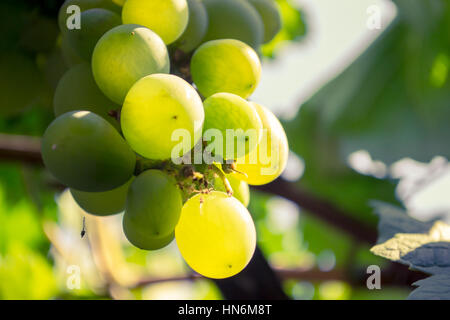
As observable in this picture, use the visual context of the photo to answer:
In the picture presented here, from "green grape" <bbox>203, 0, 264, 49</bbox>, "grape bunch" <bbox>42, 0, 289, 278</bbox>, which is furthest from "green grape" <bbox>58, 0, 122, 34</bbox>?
"green grape" <bbox>203, 0, 264, 49</bbox>

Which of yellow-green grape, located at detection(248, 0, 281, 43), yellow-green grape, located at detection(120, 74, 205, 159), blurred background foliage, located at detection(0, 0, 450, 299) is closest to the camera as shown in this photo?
yellow-green grape, located at detection(120, 74, 205, 159)

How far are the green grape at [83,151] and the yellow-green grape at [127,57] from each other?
5 centimetres

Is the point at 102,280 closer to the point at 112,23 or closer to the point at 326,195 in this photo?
the point at 326,195

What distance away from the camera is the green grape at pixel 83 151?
43cm

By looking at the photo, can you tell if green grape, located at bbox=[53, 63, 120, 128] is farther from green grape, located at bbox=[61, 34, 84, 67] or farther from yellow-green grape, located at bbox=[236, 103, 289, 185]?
yellow-green grape, located at bbox=[236, 103, 289, 185]

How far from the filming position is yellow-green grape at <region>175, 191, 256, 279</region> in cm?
45

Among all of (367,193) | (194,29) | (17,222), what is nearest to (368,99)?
(367,193)

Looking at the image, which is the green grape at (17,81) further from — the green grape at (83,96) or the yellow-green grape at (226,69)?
the yellow-green grape at (226,69)

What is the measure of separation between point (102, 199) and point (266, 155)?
0.20 m

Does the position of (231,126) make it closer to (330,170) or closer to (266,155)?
(266,155)

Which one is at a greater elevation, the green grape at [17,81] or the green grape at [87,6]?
the green grape at [17,81]

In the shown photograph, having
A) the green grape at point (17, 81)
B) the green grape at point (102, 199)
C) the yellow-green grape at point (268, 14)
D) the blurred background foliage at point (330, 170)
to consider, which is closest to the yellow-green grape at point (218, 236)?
the green grape at point (102, 199)

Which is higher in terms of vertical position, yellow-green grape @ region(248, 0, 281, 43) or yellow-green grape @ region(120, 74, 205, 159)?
yellow-green grape @ region(248, 0, 281, 43)
